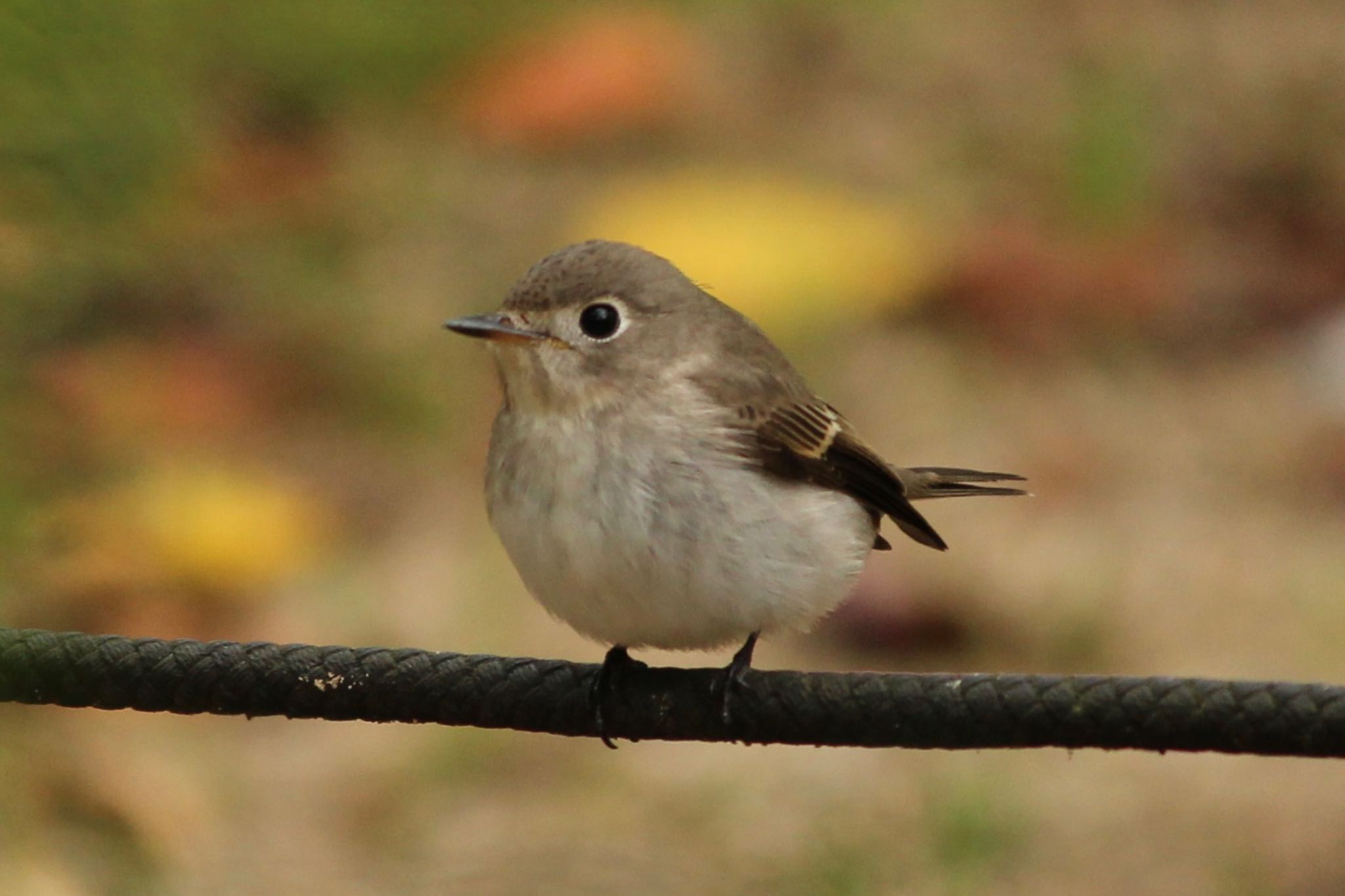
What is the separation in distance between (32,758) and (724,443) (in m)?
1.73

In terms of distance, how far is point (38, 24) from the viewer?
8.04 feet

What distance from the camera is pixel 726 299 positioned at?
213 inches

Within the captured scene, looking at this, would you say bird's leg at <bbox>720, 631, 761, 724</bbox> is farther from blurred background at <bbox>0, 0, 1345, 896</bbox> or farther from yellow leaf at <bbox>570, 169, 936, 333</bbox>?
yellow leaf at <bbox>570, 169, 936, 333</bbox>

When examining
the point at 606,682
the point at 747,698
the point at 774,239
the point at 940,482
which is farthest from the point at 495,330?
the point at 774,239

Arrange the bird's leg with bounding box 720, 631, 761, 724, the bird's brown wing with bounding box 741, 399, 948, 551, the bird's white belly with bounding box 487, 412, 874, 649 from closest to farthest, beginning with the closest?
the bird's leg with bounding box 720, 631, 761, 724 < the bird's white belly with bounding box 487, 412, 874, 649 < the bird's brown wing with bounding box 741, 399, 948, 551

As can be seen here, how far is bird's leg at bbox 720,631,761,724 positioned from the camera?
2717mm

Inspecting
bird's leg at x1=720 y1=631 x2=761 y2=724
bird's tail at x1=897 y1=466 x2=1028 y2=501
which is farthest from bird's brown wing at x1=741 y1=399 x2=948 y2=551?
bird's leg at x1=720 y1=631 x2=761 y2=724

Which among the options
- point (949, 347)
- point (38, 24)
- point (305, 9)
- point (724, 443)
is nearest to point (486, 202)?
point (305, 9)

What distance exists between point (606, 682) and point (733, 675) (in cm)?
21

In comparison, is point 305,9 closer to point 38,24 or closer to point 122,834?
point 122,834

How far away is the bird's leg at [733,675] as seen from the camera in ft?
8.91

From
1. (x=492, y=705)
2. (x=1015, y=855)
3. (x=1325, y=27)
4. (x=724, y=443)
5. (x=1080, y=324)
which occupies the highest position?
(x=1325, y=27)

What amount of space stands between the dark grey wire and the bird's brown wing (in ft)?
2.22

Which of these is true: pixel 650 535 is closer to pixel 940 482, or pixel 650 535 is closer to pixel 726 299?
pixel 940 482
